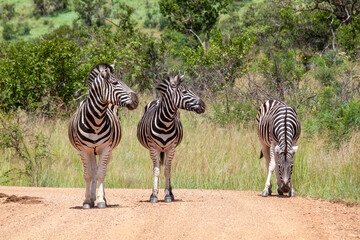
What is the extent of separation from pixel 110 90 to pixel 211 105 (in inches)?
321

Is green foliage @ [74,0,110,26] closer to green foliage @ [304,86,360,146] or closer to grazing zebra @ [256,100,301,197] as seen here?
green foliage @ [304,86,360,146]

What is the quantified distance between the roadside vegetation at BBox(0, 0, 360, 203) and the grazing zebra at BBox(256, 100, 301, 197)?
676 mm

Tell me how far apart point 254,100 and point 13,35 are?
3884cm

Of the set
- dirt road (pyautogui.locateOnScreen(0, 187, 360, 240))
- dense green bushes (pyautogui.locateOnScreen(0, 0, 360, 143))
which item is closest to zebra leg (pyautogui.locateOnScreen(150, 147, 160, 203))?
dirt road (pyautogui.locateOnScreen(0, 187, 360, 240))

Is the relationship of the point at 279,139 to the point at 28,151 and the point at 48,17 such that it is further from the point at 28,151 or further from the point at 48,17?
the point at 48,17

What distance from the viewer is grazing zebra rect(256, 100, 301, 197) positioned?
8.06 m

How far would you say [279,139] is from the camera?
8281 millimetres

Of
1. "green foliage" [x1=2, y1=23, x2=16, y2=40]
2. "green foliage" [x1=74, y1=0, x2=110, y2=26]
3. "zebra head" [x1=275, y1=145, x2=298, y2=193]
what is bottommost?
"zebra head" [x1=275, y1=145, x2=298, y2=193]

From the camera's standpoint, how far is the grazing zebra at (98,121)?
7.04 meters

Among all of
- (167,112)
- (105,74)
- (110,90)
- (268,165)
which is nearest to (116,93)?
(110,90)

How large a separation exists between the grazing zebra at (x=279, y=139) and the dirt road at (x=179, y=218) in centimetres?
33

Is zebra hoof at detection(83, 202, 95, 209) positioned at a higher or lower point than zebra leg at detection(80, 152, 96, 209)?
lower

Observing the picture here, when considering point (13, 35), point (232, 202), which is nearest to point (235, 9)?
point (13, 35)

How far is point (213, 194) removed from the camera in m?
8.58
